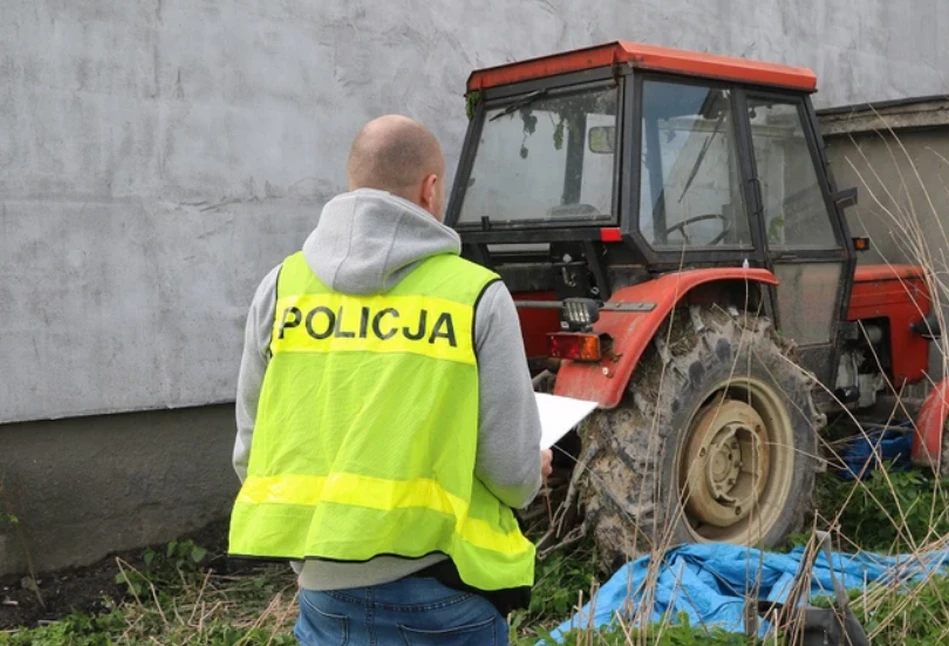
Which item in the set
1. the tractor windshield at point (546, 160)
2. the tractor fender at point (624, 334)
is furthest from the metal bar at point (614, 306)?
the tractor windshield at point (546, 160)

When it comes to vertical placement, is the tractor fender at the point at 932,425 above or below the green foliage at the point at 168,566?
above

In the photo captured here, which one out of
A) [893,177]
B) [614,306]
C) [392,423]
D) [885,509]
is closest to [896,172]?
[893,177]

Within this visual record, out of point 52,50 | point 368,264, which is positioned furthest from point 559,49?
point 368,264

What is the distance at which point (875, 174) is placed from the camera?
19.2 ft

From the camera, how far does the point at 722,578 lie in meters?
3.81

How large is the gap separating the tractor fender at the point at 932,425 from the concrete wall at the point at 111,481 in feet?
10.8

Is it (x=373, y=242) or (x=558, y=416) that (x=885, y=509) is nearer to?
(x=558, y=416)

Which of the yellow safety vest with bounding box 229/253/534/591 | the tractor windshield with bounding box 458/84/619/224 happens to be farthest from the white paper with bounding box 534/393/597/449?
the tractor windshield with bounding box 458/84/619/224

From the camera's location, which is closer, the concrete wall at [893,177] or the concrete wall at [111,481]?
the concrete wall at [111,481]

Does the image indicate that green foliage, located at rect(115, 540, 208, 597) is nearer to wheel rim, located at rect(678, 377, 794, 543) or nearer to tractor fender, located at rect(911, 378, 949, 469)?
wheel rim, located at rect(678, 377, 794, 543)

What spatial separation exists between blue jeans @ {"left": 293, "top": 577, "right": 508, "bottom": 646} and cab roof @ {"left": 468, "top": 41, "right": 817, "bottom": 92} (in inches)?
110

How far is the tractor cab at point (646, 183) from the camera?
14.3 feet

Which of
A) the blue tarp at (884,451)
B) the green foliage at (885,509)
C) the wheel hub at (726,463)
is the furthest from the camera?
the blue tarp at (884,451)

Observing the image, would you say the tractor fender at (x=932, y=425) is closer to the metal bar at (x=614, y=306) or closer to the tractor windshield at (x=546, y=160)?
the metal bar at (x=614, y=306)
